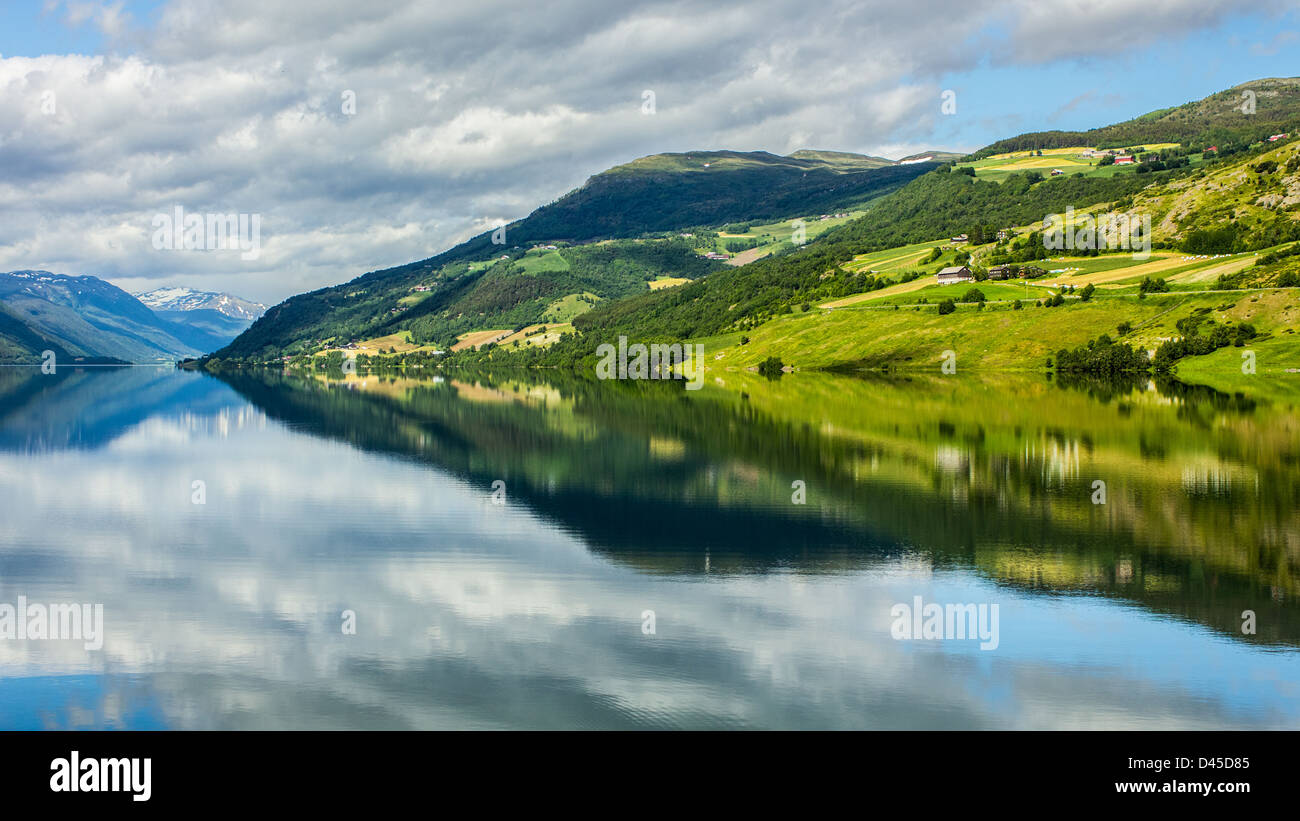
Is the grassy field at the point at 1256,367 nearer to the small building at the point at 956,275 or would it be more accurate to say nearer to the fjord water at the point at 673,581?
the fjord water at the point at 673,581

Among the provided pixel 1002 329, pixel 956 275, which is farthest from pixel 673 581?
pixel 956 275

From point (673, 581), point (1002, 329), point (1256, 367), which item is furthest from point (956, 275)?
point (673, 581)

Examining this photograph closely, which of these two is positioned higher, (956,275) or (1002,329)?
(956,275)

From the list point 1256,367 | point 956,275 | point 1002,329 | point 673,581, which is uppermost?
point 956,275

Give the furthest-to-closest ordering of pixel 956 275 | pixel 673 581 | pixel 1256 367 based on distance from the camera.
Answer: pixel 956 275, pixel 1256 367, pixel 673 581

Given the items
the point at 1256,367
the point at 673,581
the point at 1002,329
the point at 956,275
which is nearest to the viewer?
the point at 673,581

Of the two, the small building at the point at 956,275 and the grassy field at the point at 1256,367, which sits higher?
the small building at the point at 956,275

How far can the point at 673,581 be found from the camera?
2811cm

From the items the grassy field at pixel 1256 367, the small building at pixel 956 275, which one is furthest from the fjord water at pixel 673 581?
→ the small building at pixel 956 275

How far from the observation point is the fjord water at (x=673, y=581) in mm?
18766

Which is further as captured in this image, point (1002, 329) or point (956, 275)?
point (956, 275)

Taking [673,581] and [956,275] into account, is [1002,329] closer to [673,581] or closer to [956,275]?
[956,275]
